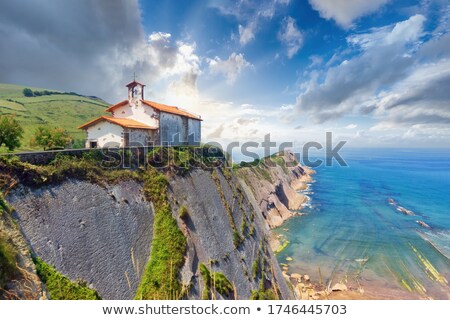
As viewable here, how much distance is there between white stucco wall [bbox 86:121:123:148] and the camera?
2936 cm

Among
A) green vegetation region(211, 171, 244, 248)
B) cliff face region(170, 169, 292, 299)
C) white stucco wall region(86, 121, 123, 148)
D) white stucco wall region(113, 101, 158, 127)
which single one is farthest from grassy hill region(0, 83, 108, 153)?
cliff face region(170, 169, 292, 299)

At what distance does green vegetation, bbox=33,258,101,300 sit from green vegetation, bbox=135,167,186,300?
3.90 metres

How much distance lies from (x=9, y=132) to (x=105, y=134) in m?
9.82

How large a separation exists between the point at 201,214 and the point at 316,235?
4653cm

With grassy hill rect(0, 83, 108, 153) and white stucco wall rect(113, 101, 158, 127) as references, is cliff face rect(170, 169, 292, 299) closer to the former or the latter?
white stucco wall rect(113, 101, 158, 127)

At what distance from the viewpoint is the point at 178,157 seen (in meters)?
30.1

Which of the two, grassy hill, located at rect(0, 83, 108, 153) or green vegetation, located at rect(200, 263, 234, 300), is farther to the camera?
grassy hill, located at rect(0, 83, 108, 153)

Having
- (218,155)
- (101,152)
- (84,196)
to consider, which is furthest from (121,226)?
(218,155)

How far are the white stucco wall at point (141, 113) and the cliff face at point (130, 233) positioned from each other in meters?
9.98

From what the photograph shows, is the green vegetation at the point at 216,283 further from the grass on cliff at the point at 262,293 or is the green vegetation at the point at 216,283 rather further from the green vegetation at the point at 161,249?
the grass on cliff at the point at 262,293

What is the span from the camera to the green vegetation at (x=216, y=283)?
22.7 meters

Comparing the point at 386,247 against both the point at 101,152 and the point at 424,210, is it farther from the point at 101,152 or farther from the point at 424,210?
the point at 101,152

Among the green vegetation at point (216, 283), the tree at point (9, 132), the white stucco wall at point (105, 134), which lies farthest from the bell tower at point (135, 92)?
the green vegetation at point (216, 283)

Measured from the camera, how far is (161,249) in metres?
21.9
